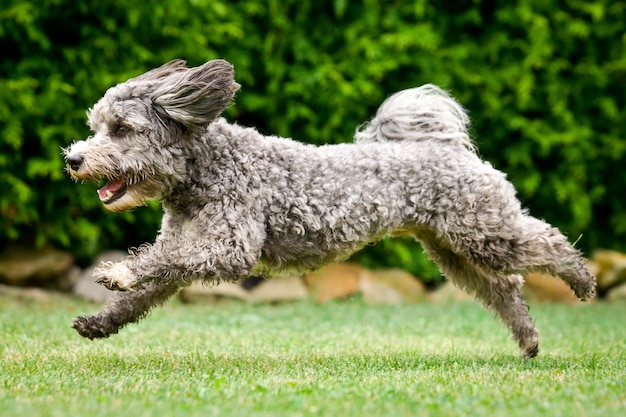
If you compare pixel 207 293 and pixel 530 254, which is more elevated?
pixel 530 254

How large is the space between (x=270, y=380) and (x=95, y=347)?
1898 mm

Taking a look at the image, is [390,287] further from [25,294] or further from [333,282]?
[25,294]

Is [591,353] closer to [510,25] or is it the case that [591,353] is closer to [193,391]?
[193,391]

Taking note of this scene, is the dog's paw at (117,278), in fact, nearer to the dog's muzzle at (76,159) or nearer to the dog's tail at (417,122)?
the dog's muzzle at (76,159)

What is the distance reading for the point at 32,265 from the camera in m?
9.26

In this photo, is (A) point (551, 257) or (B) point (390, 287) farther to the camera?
(B) point (390, 287)

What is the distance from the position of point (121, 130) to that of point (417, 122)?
6.40 feet

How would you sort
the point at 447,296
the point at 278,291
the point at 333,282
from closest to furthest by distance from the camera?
the point at 278,291
the point at 333,282
the point at 447,296

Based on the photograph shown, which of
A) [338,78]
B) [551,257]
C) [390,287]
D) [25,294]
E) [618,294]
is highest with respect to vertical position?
[338,78]

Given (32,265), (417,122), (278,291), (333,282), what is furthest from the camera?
(333,282)

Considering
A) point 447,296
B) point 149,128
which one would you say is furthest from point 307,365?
point 447,296

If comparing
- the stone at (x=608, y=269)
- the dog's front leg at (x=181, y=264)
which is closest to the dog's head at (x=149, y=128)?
the dog's front leg at (x=181, y=264)

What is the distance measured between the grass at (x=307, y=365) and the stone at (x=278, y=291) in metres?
0.82

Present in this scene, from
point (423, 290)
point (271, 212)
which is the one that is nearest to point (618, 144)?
point (423, 290)
